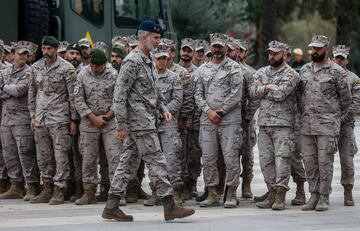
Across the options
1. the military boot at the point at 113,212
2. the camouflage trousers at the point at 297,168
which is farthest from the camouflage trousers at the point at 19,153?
the camouflage trousers at the point at 297,168

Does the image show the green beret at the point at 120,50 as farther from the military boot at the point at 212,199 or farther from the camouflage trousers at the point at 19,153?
the military boot at the point at 212,199

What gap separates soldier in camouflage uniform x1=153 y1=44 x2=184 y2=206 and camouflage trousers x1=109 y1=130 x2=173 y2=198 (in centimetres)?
138

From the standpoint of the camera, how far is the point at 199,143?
47.9ft

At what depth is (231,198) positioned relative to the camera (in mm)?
14148

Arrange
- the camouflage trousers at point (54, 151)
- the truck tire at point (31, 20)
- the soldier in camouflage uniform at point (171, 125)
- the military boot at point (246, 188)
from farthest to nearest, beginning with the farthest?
the truck tire at point (31, 20), the military boot at point (246, 188), the camouflage trousers at point (54, 151), the soldier in camouflage uniform at point (171, 125)

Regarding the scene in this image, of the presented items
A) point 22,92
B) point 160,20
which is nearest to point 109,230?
point 22,92

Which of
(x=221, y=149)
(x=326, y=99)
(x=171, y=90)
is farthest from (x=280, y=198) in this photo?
(x=171, y=90)

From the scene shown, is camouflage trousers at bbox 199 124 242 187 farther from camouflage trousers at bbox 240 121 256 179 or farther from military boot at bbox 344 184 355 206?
military boot at bbox 344 184 355 206

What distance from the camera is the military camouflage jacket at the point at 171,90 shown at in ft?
47.5

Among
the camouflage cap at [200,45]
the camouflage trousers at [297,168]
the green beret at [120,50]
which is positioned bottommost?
the camouflage trousers at [297,168]

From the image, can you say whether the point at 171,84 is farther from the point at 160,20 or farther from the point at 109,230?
the point at 160,20

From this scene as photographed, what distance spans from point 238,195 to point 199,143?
132 centimetres

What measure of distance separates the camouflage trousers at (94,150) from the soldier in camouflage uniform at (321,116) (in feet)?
7.78

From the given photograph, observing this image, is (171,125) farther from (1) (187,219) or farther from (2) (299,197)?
(2) (299,197)
